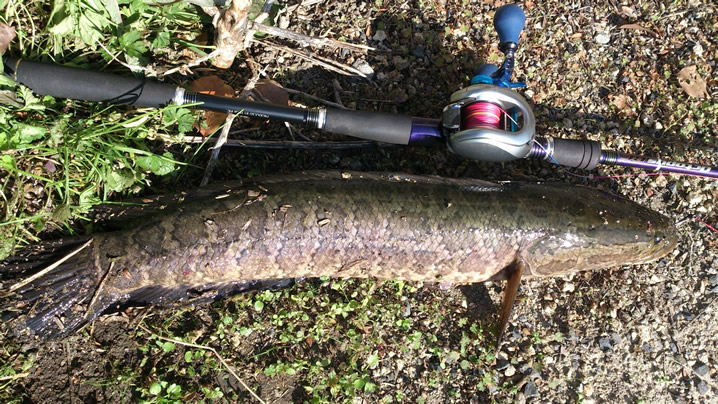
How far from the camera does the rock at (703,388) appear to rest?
392cm

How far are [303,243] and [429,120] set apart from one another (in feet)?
4.03

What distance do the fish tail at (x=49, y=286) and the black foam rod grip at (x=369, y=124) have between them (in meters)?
1.74

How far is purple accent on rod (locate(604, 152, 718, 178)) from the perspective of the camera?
3.79m

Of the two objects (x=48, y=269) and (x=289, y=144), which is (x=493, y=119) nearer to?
(x=289, y=144)

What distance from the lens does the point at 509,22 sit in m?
3.58

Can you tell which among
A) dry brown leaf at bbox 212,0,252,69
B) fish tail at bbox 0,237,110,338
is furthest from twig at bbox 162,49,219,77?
fish tail at bbox 0,237,110,338

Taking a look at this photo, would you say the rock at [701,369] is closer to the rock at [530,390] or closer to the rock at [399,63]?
the rock at [530,390]

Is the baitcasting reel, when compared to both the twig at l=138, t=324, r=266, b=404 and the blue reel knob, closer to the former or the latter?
the blue reel knob

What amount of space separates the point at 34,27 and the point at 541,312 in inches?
162

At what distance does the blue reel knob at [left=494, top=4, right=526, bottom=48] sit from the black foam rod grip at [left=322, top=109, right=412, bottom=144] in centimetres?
89

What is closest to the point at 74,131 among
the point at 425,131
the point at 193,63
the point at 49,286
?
the point at 193,63

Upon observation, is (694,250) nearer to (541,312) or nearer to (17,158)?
(541,312)

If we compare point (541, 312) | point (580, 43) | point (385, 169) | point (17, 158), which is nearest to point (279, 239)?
point (385, 169)

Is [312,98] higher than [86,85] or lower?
higher
